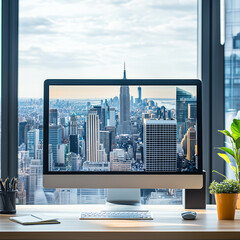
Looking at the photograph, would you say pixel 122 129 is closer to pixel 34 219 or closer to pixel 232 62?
pixel 34 219

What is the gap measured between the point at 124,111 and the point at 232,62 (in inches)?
32.1

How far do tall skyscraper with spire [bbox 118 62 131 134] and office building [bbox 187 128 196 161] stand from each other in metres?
→ 0.28

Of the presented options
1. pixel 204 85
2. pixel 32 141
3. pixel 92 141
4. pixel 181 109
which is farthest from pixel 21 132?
pixel 204 85

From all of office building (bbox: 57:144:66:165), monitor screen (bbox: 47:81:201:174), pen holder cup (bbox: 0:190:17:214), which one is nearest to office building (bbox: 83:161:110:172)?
monitor screen (bbox: 47:81:201:174)

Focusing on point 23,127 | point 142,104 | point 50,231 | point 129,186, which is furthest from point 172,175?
point 23,127

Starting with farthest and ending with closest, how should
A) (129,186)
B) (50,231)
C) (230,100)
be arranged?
(230,100) < (129,186) < (50,231)

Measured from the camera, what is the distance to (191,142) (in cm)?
190

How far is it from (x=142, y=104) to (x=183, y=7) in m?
0.81

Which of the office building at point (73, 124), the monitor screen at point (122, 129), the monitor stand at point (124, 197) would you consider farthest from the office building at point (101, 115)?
the monitor stand at point (124, 197)

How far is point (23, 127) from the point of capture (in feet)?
7.70

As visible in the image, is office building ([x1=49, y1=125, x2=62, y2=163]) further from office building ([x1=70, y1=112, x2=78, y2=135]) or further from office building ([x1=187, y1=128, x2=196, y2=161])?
office building ([x1=187, y1=128, x2=196, y2=161])

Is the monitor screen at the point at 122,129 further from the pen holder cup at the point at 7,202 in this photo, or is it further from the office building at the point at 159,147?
the pen holder cup at the point at 7,202

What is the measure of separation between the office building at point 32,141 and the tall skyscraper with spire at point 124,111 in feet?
2.20

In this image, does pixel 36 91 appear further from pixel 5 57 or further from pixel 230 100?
Answer: pixel 230 100
